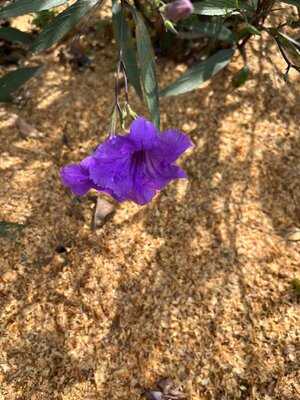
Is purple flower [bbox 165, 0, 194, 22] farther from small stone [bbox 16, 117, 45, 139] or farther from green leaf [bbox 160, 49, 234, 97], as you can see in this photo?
small stone [bbox 16, 117, 45, 139]

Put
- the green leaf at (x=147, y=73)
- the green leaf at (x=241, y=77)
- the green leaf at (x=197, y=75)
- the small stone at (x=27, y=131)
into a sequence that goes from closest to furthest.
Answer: the green leaf at (x=147, y=73) < the green leaf at (x=197, y=75) < the small stone at (x=27, y=131) < the green leaf at (x=241, y=77)

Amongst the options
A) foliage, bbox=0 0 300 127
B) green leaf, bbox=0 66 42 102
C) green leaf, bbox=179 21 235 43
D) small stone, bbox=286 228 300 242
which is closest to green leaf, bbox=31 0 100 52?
foliage, bbox=0 0 300 127

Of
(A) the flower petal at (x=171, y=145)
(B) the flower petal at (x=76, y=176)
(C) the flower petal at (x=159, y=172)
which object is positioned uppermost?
(A) the flower petal at (x=171, y=145)

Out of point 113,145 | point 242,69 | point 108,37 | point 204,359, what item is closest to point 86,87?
point 108,37

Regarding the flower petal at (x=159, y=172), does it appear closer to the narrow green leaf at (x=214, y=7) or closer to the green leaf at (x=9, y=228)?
the green leaf at (x=9, y=228)

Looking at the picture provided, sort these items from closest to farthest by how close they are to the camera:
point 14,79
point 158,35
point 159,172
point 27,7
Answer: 1. point 159,172
2. point 27,7
3. point 14,79
4. point 158,35

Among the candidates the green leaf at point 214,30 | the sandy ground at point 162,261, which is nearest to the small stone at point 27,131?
the sandy ground at point 162,261

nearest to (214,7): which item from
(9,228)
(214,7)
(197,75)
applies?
(214,7)

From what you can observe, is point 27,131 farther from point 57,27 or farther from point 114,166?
point 114,166
